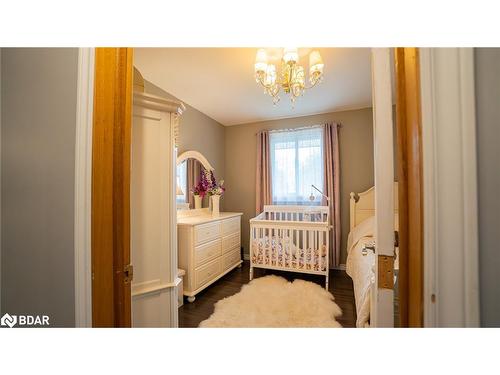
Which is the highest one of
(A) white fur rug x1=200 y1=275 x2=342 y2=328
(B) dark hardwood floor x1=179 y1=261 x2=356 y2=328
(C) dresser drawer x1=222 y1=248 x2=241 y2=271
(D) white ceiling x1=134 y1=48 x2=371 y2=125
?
(D) white ceiling x1=134 y1=48 x2=371 y2=125

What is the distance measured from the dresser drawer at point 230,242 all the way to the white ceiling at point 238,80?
196 cm

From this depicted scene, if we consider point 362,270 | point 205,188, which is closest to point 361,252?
point 362,270

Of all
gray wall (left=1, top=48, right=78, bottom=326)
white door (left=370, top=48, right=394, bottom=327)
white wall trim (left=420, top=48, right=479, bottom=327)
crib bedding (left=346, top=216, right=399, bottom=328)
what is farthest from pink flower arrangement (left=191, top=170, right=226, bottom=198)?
white wall trim (left=420, top=48, right=479, bottom=327)

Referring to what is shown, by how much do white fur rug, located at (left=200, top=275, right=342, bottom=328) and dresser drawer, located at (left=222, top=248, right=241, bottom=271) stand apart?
42cm

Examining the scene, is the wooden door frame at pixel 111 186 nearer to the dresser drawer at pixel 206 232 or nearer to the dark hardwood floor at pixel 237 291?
the dark hardwood floor at pixel 237 291

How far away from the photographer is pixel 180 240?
206cm

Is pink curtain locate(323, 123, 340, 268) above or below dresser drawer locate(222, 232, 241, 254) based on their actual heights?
above

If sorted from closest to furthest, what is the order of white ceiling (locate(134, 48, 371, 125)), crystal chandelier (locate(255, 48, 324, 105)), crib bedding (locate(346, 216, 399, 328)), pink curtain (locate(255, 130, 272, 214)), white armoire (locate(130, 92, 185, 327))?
1. white armoire (locate(130, 92, 185, 327))
2. crib bedding (locate(346, 216, 399, 328))
3. crystal chandelier (locate(255, 48, 324, 105))
4. white ceiling (locate(134, 48, 371, 125))
5. pink curtain (locate(255, 130, 272, 214))

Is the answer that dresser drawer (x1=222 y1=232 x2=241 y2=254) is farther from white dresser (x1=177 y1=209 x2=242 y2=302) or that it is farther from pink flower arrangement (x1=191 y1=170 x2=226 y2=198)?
pink flower arrangement (x1=191 y1=170 x2=226 y2=198)

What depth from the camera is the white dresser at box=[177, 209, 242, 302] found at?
2.04 meters

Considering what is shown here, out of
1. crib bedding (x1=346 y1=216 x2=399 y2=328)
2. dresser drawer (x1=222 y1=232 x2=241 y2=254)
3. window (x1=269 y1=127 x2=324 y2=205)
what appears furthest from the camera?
window (x1=269 y1=127 x2=324 y2=205)

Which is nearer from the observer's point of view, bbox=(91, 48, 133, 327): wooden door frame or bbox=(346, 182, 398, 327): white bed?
bbox=(91, 48, 133, 327): wooden door frame
